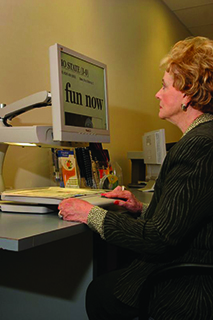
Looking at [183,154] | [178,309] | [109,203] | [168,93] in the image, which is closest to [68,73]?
[168,93]

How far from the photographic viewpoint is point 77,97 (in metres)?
1.61

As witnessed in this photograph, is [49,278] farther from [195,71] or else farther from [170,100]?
[195,71]

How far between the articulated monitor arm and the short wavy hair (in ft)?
1.67

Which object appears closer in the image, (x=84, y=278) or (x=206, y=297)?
(x=206, y=297)

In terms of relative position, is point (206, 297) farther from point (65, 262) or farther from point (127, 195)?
point (65, 262)

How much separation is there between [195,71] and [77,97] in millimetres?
510

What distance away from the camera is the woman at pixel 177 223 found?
1.09 metres

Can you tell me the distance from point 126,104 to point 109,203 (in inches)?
82.0

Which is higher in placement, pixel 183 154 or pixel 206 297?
pixel 183 154

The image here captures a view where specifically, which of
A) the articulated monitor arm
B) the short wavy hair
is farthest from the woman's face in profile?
the articulated monitor arm

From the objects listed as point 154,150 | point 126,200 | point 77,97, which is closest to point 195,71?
point 77,97

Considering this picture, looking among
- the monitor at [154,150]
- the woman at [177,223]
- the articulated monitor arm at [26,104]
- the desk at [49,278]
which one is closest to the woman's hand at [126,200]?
the desk at [49,278]

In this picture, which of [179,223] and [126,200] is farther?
[126,200]

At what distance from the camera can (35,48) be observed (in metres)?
2.23
